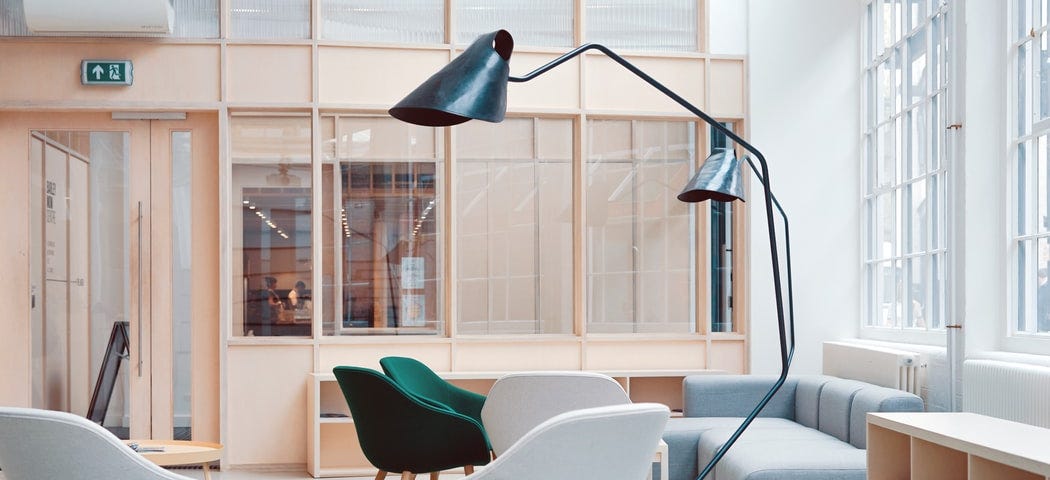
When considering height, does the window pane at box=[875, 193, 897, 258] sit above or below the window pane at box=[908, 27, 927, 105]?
below

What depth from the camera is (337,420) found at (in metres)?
7.09

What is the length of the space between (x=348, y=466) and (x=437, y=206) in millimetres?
1838

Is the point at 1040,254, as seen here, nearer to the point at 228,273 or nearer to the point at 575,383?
the point at 575,383

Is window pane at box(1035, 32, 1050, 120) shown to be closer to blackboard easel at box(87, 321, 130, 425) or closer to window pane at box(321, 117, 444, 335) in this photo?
window pane at box(321, 117, 444, 335)

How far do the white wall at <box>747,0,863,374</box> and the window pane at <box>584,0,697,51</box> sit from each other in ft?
1.53

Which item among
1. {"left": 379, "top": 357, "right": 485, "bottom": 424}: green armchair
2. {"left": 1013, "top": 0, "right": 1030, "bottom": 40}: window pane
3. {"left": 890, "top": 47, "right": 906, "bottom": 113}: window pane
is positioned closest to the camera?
{"left": 1013, "top": 0, "right": 1030, "bottom": 40}: window pane

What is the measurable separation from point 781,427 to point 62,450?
4.06m

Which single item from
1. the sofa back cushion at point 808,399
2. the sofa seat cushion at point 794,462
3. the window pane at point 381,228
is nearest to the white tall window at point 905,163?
the sofa back cushion at point 808,399

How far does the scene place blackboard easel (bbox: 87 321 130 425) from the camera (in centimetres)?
730

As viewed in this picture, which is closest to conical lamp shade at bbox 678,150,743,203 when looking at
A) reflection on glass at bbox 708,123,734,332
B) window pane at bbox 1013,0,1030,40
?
window pane at bbox 1013,0,1030,40

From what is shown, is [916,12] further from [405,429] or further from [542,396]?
[405,429]

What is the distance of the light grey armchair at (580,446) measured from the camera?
3145 mm

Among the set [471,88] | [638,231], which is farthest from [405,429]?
[638,231]

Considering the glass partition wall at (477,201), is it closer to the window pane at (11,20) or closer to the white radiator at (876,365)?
the white radiator at (876,365)
